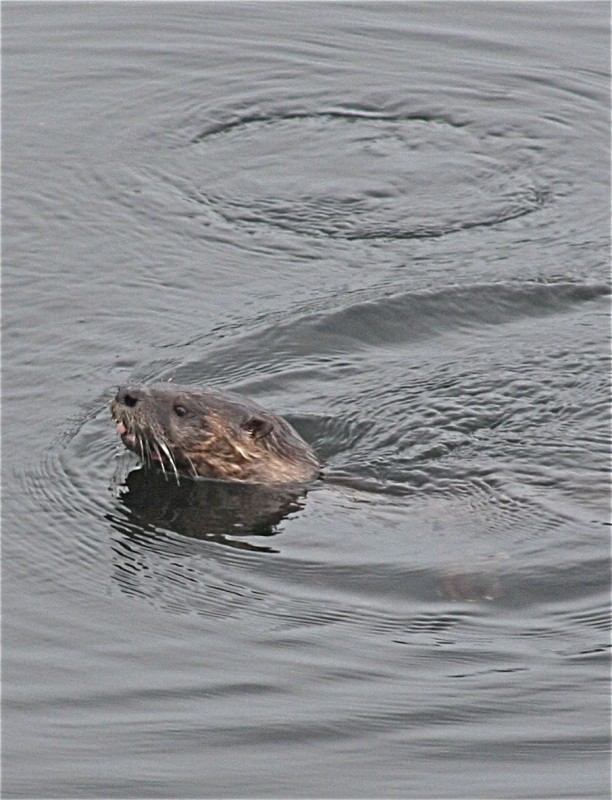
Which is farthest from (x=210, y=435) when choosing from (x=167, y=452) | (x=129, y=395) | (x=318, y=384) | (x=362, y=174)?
(x=362, y=174)

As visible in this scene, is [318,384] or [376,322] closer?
[318,384]

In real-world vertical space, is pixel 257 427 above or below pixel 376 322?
below

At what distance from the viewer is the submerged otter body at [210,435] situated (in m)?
9.78

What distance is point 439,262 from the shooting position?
40.3 ft

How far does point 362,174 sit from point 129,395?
15.2 feet

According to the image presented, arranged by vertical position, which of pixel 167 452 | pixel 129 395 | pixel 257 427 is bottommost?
pixel 167 452

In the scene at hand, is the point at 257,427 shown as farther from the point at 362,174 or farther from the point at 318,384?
the point at 362,174

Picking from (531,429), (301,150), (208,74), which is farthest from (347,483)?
(208,74)

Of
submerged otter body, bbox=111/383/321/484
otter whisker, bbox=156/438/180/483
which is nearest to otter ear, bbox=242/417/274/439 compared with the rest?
submerged otter body, bbox=111/383/321/484

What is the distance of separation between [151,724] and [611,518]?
329cm

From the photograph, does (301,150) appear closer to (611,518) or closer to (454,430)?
(454,430)

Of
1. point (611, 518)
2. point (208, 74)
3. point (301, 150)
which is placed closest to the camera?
point (611, 518)

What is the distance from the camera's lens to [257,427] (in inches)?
387

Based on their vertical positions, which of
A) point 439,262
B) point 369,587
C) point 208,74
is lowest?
point 369,587
